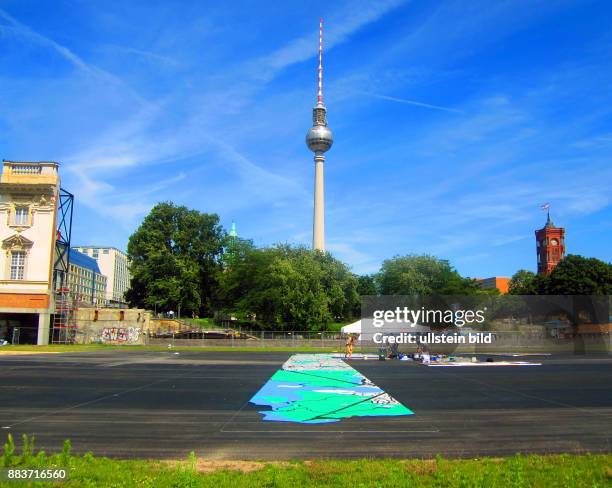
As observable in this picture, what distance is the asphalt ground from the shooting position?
10.5 m

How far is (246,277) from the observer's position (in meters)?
78.8

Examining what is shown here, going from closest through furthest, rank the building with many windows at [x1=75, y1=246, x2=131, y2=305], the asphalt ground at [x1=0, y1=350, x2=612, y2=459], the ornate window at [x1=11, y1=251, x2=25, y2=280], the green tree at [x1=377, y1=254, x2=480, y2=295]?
the asphalt ground at [x1=0, y1=350, x2=612, y2=459]
the ornate window at [x1=11, y1=251, x2=25, y2=280]
the green tree at [x1=377, y1=254, x2=480, y2=295]
the building with many windows at [x1=75, y1=246, x2=131, y2=305]

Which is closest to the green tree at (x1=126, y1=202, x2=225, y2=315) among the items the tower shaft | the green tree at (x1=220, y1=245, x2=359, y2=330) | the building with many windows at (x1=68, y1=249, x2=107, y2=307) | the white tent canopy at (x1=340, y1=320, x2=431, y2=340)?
the green tree at (x1=220, y1=245, x2=359, y2=330)

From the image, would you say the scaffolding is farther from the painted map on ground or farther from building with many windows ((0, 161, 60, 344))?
the painted map on ground

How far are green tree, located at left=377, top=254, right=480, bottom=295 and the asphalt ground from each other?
→ 62002 millimetres

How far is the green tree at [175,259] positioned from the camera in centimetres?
7550

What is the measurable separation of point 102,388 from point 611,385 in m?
20.0

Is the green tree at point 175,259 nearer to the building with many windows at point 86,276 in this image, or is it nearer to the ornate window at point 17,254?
the ornate window at point 17,254

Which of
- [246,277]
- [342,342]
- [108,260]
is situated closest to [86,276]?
[108,260]

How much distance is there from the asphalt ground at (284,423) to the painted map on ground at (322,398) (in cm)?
58

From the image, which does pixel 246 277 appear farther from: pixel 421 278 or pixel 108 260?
pixel 108 260

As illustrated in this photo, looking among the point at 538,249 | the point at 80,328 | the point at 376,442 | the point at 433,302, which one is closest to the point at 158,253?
the point at 80,328

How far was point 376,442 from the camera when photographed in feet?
36.1

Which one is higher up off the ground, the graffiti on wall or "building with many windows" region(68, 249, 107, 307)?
"building with many windows" region(68, 249, 107, 307)
